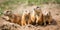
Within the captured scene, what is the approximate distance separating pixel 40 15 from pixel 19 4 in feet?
9.99

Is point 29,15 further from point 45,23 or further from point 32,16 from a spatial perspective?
point 45,23

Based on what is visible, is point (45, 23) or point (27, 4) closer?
point (45, 23)

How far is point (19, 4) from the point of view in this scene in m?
8.43

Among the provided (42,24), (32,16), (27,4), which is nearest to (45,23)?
(42,24)

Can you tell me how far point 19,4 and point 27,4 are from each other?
42 cm

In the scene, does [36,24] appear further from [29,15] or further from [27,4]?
[27,4]

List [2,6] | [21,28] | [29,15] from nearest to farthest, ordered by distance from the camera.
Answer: [21,28] → [29,15] → [2,6]

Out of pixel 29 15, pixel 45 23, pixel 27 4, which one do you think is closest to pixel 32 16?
pixel 29 15

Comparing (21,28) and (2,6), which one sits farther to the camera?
(2,6)

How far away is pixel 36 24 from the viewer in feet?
18.4

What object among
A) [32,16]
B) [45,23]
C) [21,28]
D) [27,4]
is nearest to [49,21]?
[45,23]

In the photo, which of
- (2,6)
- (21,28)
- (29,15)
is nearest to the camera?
(21,28)

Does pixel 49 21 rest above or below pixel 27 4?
below

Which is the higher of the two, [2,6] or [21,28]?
[2,6]
